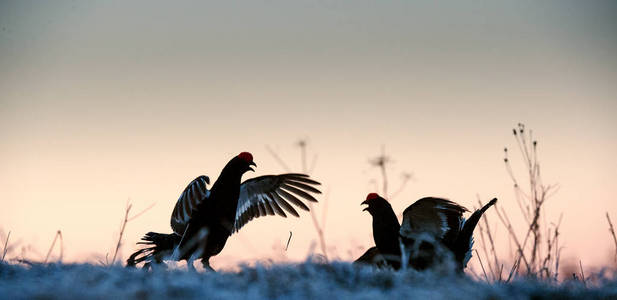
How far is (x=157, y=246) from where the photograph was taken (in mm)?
5973

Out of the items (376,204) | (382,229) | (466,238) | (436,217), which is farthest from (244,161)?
(466,238)

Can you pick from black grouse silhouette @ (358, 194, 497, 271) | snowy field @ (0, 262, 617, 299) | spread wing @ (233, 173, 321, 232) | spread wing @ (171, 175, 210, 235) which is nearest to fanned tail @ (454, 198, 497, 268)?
black grouse silhouette @ (358, 194, 497, 271)

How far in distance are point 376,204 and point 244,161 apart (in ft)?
4.53

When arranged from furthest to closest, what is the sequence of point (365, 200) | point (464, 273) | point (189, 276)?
point (365, 200) → point (464, 273) → point (189, 276)

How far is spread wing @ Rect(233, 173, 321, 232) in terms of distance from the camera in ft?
24.5

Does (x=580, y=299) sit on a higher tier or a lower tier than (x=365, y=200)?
lower

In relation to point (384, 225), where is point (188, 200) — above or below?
above

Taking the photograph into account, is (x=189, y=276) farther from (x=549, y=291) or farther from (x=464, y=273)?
(x=549, y=291)

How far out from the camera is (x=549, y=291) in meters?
3.38

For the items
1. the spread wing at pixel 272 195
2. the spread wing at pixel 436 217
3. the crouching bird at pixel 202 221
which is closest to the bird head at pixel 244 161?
the crouching bird at pixel 202 221

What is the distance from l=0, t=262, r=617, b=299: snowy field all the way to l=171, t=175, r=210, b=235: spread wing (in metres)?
2.19

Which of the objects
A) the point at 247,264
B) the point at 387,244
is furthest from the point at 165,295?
the point at 387,244

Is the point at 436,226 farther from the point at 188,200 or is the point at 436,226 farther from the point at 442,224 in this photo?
the point at 188,200

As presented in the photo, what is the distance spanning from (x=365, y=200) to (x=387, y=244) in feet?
1.96
